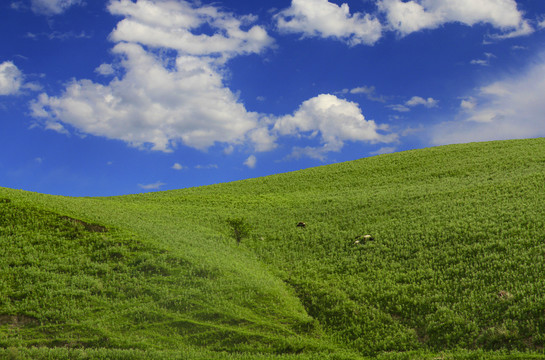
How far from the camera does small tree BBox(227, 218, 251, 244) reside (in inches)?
1352

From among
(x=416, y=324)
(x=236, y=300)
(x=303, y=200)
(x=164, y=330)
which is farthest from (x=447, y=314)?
(x=303, y=200)

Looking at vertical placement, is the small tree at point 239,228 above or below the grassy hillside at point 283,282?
above

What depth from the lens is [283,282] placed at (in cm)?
2377

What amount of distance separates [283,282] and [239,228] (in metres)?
12.7

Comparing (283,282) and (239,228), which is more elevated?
(239,228)

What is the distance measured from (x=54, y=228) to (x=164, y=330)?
1544 cm

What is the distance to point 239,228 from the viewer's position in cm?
3581

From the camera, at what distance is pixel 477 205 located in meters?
34.0

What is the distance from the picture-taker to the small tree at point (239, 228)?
34.3 metres

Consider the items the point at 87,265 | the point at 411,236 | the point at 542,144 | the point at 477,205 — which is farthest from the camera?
the point at 542,144

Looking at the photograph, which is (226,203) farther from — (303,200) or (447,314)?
(447,314)

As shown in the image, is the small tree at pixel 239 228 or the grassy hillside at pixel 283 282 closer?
the grassy hillside at pixel 283 282

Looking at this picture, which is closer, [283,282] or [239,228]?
[283,282]

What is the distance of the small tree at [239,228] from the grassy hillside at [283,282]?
0.56m
